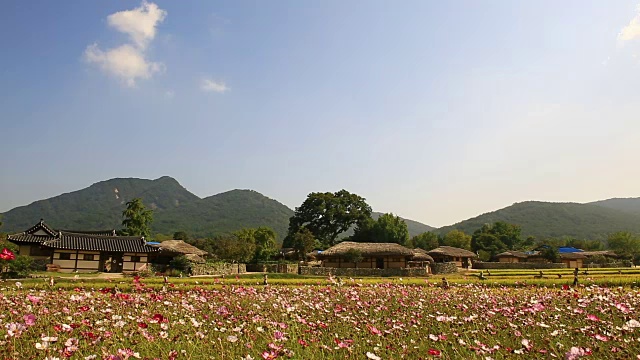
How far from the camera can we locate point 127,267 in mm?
38781

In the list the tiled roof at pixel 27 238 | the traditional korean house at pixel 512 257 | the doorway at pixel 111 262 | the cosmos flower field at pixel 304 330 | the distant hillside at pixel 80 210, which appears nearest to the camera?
the cosmos flower field at pixel 304 330

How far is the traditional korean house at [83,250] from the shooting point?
3619cm

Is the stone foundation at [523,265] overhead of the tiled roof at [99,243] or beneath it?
beneath

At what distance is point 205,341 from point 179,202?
20334 cm

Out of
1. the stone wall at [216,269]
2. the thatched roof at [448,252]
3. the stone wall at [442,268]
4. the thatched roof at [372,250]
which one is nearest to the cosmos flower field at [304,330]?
the stone wall at [216,269]

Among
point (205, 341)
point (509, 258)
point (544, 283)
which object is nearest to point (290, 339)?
point (205, 341)

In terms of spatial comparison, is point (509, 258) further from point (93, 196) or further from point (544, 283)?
point (93, 196)

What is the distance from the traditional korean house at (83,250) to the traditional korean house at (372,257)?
16.5m

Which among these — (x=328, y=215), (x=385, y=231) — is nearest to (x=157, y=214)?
(x=328, y=215)

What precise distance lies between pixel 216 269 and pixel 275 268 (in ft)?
23.2

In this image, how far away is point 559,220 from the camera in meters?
150

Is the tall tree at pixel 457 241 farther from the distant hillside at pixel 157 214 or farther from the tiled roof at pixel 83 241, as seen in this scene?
the distant hillside at pixel 157 214

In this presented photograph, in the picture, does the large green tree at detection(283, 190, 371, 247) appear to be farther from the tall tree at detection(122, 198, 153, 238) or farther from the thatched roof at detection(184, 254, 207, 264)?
the thatched roof at detection(184, 254, 207, 264)

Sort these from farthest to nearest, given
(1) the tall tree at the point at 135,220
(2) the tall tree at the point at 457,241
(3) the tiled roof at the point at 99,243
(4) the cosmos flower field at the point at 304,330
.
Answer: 1. (2) the tall tree at the point at 457,241
2. (1) the tall tree at the point at 135,220
3. (3) the tiled roof at the point at 99,243
4. (4) the cosmos flower field at the point at 304,330
